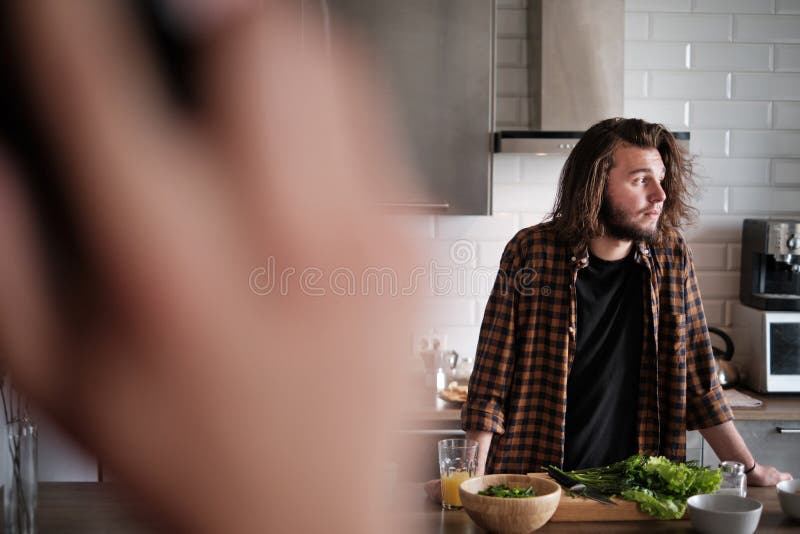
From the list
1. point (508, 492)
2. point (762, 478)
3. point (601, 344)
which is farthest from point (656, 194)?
point (508, 492)

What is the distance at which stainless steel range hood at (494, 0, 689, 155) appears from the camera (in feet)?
9.07

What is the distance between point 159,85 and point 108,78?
2 cm

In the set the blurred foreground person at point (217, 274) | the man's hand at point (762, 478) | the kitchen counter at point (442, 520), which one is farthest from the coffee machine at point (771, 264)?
the blurred foreground person at point (217, 274)

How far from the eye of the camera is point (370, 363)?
29 cm

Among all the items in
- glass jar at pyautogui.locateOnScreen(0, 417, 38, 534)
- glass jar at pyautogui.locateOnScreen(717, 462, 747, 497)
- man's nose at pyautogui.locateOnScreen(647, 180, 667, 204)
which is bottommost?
glass jar at pyautogui.locateOnScreen(717, 462, 747, 497)

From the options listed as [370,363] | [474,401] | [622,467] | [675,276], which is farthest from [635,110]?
[370,363]

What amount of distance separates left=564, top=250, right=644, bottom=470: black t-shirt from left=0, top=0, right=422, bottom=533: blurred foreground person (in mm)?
1477

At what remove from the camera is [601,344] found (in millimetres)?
1729

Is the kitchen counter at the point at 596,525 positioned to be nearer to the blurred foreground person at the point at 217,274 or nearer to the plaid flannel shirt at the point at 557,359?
the plaid flannel shirt at the point at 557,359

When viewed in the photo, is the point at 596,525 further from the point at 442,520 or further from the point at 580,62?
the point at 580,62

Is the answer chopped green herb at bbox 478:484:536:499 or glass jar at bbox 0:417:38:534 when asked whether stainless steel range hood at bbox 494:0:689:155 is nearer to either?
chopped green herb at bbox 478:484:536:499

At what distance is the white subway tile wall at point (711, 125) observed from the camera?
3.09 meters

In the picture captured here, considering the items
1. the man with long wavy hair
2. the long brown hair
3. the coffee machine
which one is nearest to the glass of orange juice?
the man with long wavy hair

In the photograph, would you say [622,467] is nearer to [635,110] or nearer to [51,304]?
[51,304]
